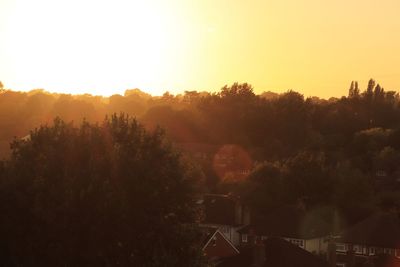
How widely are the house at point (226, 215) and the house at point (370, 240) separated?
6376 millimetres

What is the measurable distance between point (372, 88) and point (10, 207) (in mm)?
74096

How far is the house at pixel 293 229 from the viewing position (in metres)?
33.8

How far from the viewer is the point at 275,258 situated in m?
26.2

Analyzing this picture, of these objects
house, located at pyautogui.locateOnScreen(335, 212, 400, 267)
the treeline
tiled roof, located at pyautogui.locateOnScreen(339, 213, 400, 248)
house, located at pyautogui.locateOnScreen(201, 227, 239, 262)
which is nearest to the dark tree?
house, located at pyautogui.locateOnScreen(201, 227, 239, 262)

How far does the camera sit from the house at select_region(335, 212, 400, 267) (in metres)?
30.6

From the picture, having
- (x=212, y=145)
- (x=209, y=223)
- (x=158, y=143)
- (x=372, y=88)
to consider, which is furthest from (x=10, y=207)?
(x=372, y=88)

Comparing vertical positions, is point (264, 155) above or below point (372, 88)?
below

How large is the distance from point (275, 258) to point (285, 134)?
3557 centimetres

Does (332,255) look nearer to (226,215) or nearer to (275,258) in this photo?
(275,258)

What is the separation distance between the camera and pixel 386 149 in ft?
175

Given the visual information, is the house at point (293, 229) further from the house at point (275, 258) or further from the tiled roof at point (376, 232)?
the house at point (275, 258)

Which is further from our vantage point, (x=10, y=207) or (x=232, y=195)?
(x=232, y=195)

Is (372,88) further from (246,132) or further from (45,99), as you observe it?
(45,99)

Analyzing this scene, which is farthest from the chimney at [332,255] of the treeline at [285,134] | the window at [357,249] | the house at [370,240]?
the treeline at [285,134]
